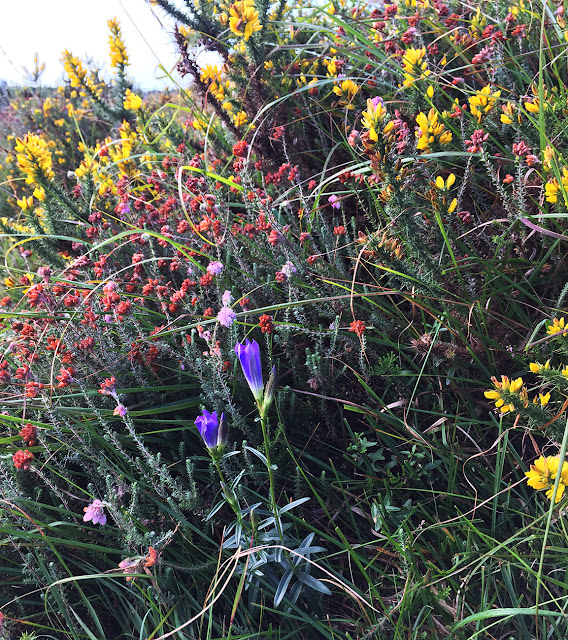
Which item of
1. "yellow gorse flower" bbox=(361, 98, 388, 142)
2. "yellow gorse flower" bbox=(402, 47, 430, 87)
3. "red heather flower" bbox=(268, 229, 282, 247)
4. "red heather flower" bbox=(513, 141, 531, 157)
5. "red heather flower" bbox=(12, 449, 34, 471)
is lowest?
"red heather flower" bbox=(513, 141, 531, 157)

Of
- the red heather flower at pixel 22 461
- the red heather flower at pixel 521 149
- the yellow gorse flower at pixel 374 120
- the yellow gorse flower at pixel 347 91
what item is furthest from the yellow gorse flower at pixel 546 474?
the yellow gorse flower at pixel 347 91

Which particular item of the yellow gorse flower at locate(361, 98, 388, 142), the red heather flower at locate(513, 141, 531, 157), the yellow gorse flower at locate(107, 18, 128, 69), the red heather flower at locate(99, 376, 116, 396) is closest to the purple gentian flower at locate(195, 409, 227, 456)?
the red heather flower at locate(99, 376, 116, 396)

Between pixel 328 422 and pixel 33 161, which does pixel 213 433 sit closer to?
pixel 328 422

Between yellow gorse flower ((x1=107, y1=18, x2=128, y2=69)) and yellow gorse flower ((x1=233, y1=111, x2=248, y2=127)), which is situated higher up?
yellow gorse flower ((x1=107, y1=18, x2=128, y2=69))

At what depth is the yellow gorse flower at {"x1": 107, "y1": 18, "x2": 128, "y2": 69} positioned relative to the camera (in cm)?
353

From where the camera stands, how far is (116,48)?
3.58 meters

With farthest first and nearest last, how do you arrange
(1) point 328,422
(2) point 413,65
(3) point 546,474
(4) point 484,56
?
(4) point 484,56 < (2) point 413,65 < (1) point 328,422 < (3) point 546,474

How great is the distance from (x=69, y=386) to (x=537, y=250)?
1.79 metres

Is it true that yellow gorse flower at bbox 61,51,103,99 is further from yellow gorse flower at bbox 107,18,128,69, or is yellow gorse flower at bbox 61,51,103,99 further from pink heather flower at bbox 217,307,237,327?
pink heather flower at bbox 217,307,237,327

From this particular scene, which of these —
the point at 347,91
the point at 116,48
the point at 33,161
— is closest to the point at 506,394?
the point at 347,91

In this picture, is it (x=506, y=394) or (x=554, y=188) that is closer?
(x=506, y=394)

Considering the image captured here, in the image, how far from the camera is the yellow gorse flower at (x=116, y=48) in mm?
3529

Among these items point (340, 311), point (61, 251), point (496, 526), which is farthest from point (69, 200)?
point (496, 526)

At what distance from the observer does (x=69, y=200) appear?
8.46 feet
